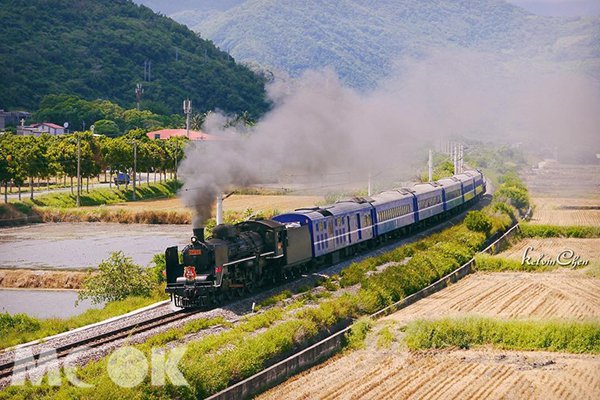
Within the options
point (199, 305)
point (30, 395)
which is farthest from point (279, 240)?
point (30, 395)

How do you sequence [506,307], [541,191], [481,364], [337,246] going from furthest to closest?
[541,191], [337,246], [506,307], [481,364]

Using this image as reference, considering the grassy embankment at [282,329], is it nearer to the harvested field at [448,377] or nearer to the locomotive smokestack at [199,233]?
the harvested field at [448,377]

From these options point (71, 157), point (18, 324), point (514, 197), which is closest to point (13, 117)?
point (71, 157)

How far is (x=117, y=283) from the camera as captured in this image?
130 feet

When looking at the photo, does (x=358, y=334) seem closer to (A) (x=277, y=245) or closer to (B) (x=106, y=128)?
(A) (x=277, y=245)

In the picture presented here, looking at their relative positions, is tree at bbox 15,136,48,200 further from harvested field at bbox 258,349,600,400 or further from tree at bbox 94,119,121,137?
tree at bbox 94,119,121,137

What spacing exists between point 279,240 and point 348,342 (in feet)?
24.2

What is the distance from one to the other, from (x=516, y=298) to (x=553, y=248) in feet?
85.8

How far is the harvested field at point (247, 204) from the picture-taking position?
93188 mm

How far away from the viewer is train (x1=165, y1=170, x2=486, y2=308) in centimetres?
3234

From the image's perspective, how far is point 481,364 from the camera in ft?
99.8

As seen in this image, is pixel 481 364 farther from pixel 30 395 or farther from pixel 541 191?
pixel 541 191

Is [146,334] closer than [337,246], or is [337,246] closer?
[146,334]

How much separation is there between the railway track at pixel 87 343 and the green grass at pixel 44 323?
2.46 metres
